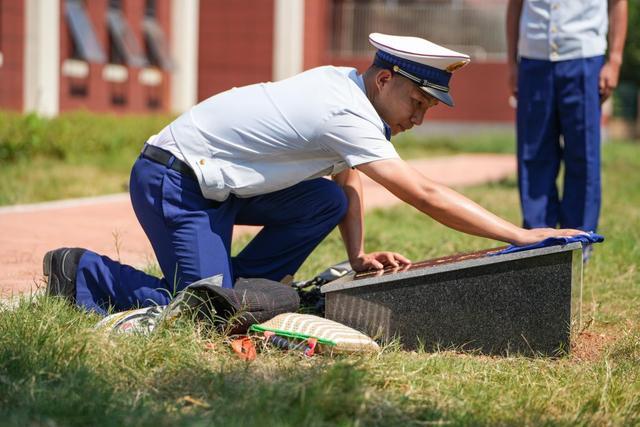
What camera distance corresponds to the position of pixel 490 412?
3.21 metres

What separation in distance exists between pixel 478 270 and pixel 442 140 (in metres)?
17.3

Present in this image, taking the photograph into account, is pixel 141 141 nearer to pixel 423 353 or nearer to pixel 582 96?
pixel 582 96

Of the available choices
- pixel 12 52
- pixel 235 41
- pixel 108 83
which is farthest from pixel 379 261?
pixel 235 41

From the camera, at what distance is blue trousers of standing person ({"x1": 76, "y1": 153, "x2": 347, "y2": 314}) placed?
4.25 metres

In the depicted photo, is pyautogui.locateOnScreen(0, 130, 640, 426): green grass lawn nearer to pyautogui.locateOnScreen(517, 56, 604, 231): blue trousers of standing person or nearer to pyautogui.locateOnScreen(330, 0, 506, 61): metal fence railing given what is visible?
pyautogui.locateOnScreen(517, 56, 604, 231): blue trousers of standing person

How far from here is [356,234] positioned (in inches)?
185

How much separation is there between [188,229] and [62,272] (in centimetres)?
56

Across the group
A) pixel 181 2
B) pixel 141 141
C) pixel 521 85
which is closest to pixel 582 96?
pixel 521 85

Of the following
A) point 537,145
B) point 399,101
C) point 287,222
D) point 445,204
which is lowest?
point 287,222

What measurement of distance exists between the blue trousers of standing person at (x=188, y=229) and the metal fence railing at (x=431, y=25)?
19412 mm

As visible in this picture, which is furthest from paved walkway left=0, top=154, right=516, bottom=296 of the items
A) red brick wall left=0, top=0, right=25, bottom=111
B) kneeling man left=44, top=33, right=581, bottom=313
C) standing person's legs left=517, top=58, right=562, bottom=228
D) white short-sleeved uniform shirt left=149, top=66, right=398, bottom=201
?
red brick wall left=0, top=0, right=25, bottom=111

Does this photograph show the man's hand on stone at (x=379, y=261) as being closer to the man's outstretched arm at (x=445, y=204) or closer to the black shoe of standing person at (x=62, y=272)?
the man's outstretched arm at (x=445, y=204)

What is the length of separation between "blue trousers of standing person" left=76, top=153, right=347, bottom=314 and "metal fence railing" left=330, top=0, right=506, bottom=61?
1941 cm

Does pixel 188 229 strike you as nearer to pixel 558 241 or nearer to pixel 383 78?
pixel 383 78
